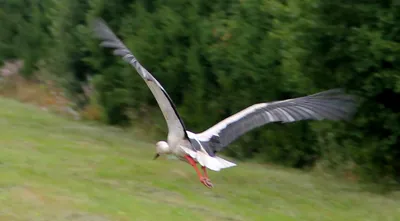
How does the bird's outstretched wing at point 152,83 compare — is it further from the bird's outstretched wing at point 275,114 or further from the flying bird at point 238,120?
the bird's outstretched wing at point 275,114

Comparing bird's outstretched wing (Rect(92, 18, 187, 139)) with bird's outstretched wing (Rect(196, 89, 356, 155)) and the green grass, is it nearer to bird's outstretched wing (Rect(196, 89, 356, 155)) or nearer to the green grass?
bird's outstretched wing (Rect(196, 89, 356, 155))

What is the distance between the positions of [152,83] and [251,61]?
25.7 ft

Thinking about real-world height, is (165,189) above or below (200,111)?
below

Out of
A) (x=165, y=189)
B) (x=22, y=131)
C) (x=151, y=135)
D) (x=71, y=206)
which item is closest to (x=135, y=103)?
(x=151, y=135)

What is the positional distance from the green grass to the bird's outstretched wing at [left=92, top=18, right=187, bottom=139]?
1127 millimetres

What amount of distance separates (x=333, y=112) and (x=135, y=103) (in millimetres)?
10365

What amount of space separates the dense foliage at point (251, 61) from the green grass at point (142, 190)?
0.81 metres

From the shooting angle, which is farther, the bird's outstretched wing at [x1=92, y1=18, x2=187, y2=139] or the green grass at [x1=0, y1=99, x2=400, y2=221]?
the green grass at [x1=0, y1=99, x2=400, y2=221]

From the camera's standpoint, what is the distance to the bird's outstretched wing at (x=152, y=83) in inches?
308

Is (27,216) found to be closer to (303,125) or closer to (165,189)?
(165,189)

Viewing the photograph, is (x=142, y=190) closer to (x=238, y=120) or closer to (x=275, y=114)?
(x=238, y=120)

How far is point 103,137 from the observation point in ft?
56.7

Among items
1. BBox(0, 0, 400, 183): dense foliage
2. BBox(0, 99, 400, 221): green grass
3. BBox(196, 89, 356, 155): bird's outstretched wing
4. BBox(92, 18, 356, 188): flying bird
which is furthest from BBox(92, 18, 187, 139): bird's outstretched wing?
BBox(0, 0, 400, 183): dense foliage

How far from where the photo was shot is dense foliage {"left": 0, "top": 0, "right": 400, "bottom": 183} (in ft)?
39.2
